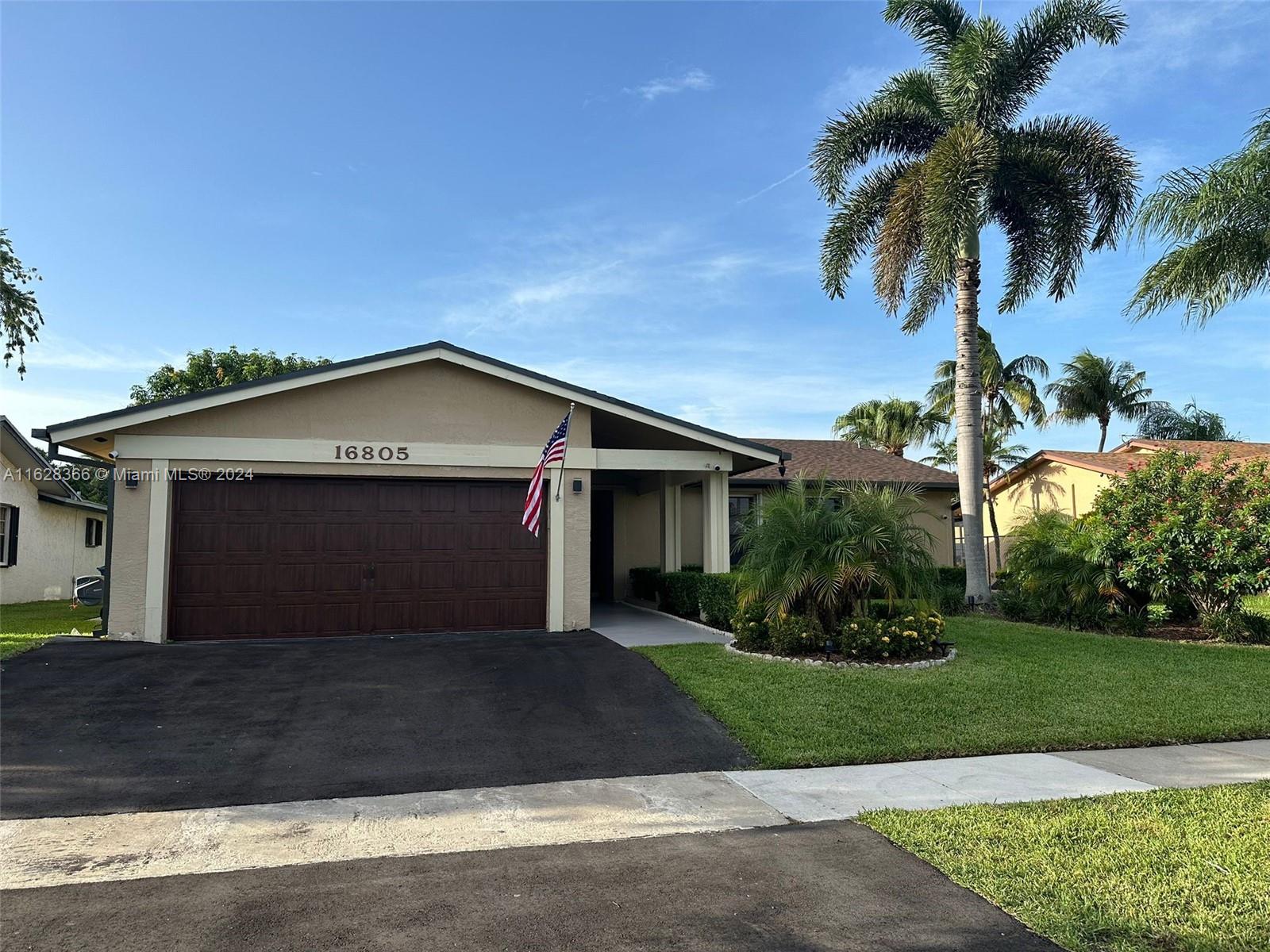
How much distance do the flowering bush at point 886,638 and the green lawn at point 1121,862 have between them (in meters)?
4.38

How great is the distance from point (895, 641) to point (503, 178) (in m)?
11.4

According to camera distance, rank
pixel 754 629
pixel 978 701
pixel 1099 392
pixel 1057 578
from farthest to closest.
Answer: pixel 1099 392, pixel 1057 578, pixel 754 629, pixel 978 701

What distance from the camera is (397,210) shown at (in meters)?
16.0

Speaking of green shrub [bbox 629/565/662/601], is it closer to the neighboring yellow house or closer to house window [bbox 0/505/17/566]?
the neighboring yellow house

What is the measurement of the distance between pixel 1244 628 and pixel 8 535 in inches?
1016

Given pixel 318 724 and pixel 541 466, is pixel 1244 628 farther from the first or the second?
pixel 318 724

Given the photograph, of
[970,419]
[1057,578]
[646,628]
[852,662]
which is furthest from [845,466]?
[852,662]

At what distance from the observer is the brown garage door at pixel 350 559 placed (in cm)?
1173

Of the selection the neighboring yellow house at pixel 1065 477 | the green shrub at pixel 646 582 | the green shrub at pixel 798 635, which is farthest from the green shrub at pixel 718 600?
the neighboring yellow house at pixel 1065 477

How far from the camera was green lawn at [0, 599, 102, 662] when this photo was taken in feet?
35.4

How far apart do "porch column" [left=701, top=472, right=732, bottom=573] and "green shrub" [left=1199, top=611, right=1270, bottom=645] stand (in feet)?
26.8

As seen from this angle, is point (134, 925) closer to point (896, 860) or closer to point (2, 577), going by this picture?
point (896, 860)

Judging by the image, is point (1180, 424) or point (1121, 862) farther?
point (1180, 424)

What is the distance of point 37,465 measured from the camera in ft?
67.1
